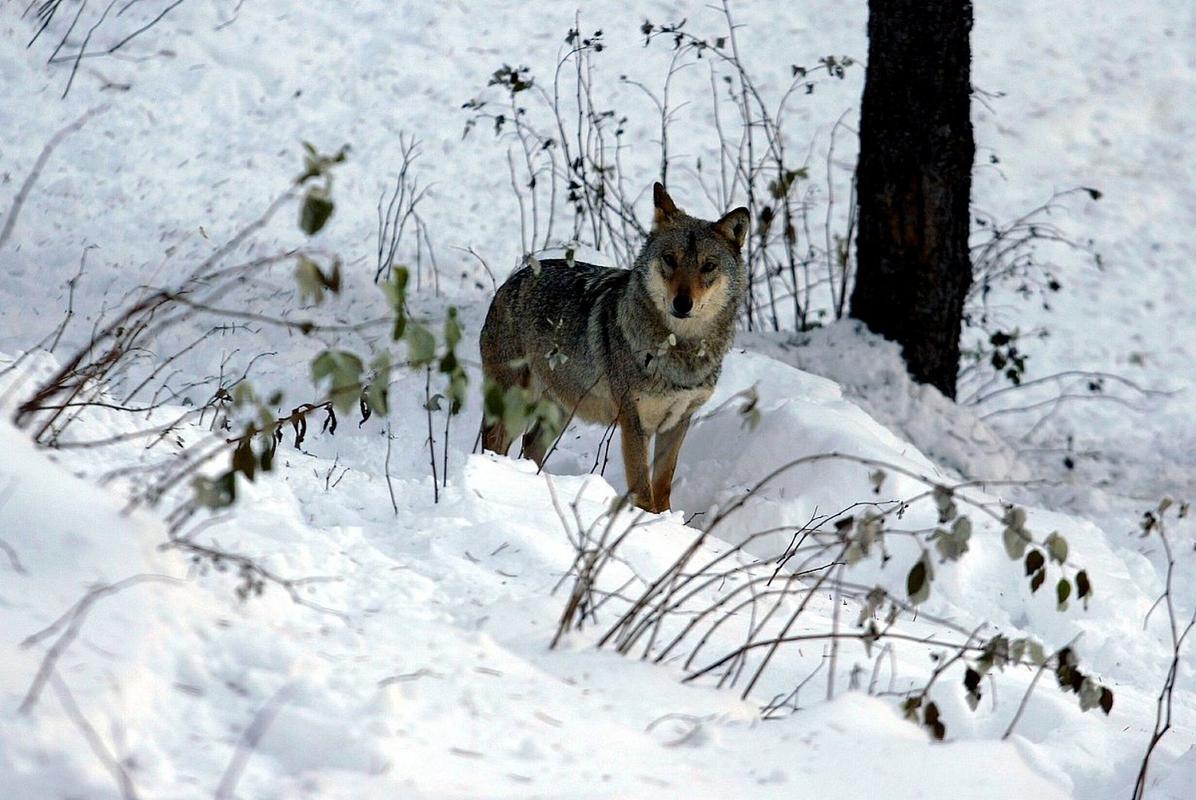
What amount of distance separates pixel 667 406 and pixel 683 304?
699 mm

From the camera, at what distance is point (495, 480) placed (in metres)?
4.57

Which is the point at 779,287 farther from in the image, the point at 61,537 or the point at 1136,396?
the point at 61,537

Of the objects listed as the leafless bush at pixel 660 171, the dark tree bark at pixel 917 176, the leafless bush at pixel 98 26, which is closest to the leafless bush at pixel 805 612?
the dark tree bark at pixel 917 176

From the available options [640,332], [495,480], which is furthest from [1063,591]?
[640,332]

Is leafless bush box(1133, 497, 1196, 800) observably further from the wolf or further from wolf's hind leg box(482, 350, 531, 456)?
wolf's hind leg box(482, 350, 531, 456)

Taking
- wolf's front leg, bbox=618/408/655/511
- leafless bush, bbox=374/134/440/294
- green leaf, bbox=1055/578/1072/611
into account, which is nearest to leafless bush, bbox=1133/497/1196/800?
green leaf, bbox=1055/578/1072/611

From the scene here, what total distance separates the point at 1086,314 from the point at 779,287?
2.95m

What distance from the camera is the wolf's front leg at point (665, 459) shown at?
6.64 metres

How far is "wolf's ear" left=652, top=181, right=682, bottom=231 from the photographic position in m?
6.50

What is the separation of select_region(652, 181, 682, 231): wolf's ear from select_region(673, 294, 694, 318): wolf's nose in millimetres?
514

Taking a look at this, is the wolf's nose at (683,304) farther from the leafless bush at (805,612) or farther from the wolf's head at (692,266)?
the leafless bush at (805,612)

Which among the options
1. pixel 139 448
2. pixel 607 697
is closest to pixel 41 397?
pixel 139 448

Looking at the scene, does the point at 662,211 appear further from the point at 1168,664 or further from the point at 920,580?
the point at 920,580

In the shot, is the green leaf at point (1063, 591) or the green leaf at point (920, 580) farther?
the green leaf at point (1063, 591)
